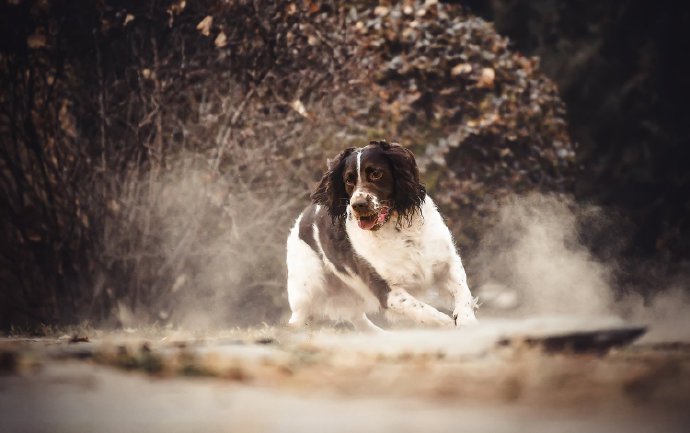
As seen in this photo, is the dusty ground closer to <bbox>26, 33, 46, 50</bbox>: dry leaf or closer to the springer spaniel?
the springer spaniel

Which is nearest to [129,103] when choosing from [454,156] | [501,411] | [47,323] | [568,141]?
[47,323]

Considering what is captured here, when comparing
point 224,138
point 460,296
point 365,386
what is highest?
point 224,138

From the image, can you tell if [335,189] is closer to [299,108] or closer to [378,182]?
[378,182]

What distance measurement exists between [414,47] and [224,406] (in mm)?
4032

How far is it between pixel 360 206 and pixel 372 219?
6.7 inches

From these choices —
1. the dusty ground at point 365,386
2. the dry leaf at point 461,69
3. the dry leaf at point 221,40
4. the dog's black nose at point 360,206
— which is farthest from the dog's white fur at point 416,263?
the dry leaf at point 221,40

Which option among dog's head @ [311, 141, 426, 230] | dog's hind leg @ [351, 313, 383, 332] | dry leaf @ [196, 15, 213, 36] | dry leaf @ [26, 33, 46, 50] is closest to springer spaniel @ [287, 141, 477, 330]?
dog's head @ [311, 141, 426, 230]

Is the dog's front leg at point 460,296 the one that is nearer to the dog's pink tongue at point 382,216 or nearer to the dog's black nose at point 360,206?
the dog's pink tongue at point 382,216

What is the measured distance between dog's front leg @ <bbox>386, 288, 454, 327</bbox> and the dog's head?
15.9 inches

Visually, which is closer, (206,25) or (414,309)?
(414,309)

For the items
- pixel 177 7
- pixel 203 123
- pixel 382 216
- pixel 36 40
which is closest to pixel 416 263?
pixel 382 216

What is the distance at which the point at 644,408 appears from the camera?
242 centimetres

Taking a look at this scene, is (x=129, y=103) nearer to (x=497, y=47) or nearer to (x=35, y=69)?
(x=35, y=69)

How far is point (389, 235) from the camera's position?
4.64m
